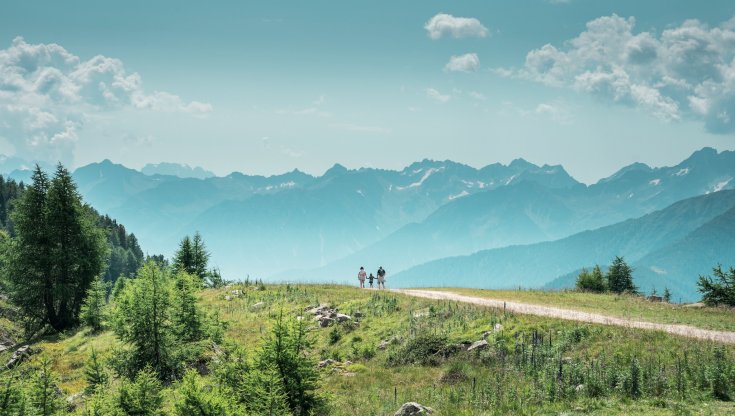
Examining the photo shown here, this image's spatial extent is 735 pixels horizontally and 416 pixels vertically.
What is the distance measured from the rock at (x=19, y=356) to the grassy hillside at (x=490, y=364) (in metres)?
1.89

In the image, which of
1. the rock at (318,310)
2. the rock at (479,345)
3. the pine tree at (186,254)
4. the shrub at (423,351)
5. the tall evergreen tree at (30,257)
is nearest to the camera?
the rock at (479,345)

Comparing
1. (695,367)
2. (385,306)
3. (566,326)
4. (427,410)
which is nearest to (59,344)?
(385,306)

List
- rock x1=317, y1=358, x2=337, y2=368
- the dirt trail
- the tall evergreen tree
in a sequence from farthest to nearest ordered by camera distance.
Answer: the tall evergreen tree, rock x1=317, y1=358, x2=337, y2=368, the dirt trail

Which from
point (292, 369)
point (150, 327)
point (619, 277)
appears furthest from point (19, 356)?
point (619, 277)

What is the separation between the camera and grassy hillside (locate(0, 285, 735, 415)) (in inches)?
713

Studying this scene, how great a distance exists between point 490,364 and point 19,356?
31158mm

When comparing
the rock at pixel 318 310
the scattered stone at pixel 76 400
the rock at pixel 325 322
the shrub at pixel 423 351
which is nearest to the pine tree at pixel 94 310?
the rock at pixel 318 310

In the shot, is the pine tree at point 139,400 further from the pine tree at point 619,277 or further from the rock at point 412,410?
the pine tree at point 619,277

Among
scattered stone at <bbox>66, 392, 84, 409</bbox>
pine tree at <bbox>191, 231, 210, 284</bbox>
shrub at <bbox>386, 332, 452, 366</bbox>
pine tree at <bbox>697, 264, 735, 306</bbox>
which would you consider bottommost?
scattered stone at <bbox>66, 392, 84, 409</bbox>

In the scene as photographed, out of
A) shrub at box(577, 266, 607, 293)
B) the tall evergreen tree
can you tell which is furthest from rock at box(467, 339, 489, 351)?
the tall evergreen tree

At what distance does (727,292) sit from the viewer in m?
34.8

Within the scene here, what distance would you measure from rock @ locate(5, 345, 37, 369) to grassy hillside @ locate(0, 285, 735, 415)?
189 cm

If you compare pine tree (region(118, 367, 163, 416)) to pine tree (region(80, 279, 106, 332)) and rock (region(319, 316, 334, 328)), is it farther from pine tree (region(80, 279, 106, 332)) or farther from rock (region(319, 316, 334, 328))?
pine tree (region(80, 279, 106, 332))

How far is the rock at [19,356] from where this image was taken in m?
34.4
